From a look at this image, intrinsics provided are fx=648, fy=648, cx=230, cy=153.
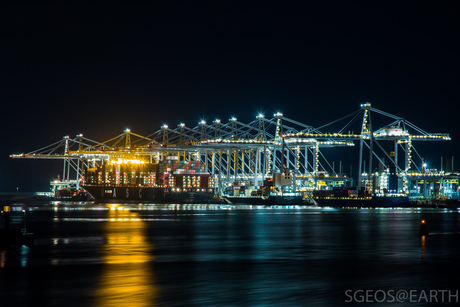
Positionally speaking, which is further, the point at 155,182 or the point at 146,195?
the point at 146,195

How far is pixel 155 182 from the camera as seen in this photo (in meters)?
133

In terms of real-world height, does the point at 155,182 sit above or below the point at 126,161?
below

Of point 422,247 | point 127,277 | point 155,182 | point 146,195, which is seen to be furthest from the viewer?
point 146,195

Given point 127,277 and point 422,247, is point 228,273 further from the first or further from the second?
point 422,247

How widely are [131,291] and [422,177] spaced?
110461mm

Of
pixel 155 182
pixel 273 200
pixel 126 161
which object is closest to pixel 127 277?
pixel 273 200

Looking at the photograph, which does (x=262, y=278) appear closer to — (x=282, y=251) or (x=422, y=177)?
(x=282, y=251)

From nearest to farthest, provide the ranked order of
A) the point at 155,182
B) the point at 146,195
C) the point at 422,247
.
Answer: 1. the point at 422,247
2. the point at 155,182
3. the point at 146,195

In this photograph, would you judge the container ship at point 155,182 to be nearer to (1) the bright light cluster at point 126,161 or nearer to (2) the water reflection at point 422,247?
(1) the bright light cluster at point 126,161

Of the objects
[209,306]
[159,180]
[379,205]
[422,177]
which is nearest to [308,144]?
[379,205]

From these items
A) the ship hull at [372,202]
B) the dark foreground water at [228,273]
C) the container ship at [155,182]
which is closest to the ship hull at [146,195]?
the container ship at [155,182]

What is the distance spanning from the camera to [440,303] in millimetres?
11594

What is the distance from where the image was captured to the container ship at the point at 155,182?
12975 cm

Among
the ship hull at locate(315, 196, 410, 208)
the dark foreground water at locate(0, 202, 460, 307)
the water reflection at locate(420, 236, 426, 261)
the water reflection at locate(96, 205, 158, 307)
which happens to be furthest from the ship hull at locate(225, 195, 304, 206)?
the water reflection at locate(96, 205, 158, 307)
